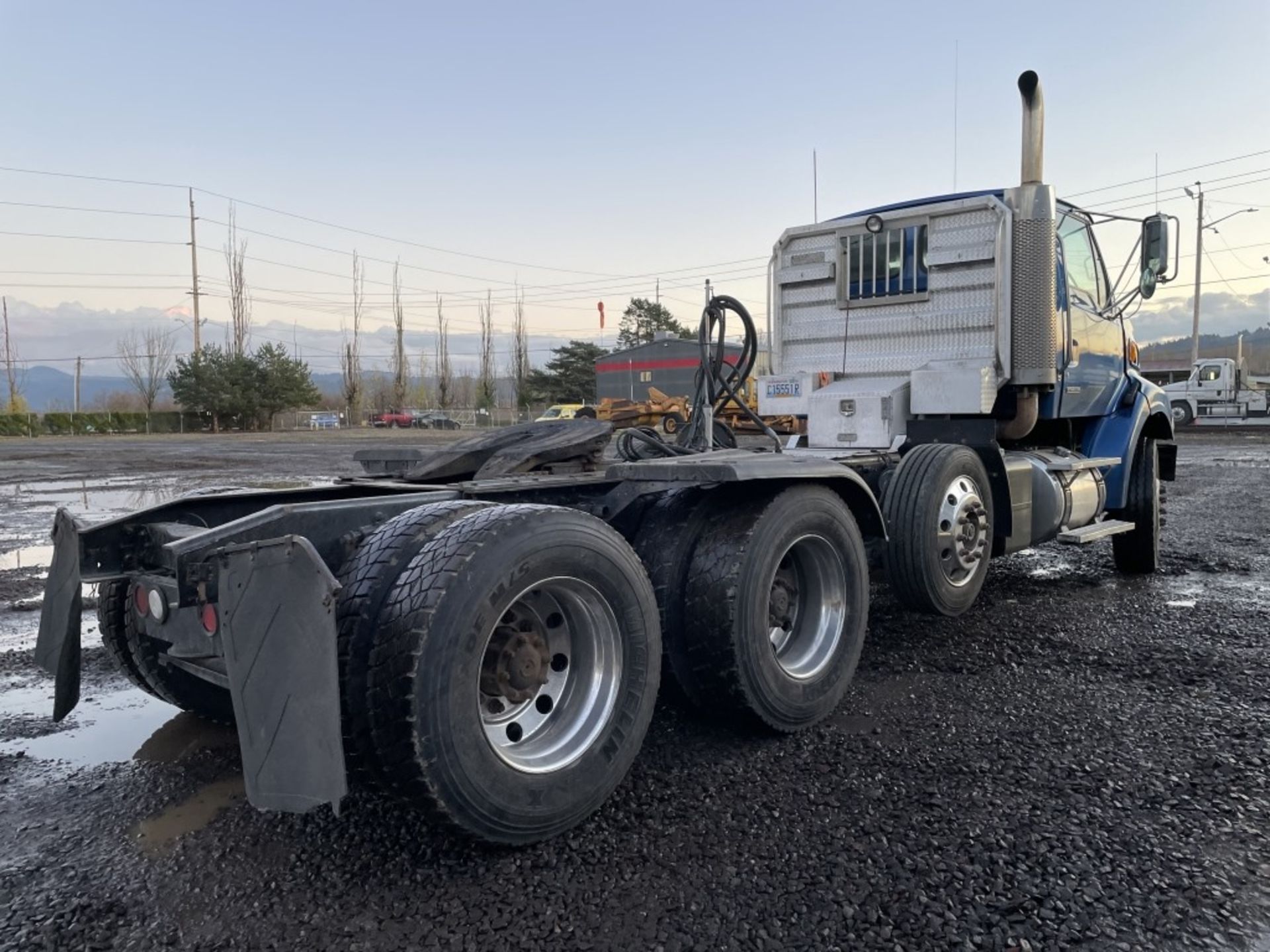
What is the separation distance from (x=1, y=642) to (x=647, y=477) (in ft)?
14.5

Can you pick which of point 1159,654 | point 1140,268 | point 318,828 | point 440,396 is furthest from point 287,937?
point 440,396

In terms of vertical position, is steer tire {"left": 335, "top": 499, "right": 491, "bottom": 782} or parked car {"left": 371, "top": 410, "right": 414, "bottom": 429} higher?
parked car {"left": 371, "top": 410, "right": 414, "bottom": 429}

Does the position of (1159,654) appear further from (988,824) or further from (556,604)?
(556,604)

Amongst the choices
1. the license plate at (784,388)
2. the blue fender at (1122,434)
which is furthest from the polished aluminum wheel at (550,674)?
the blue fender at (1122,434)

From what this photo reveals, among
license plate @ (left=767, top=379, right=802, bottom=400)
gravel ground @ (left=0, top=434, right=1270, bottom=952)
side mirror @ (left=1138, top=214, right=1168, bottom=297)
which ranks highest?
side mirror @ (left=1138, top=214, right=1168, bottom=297)

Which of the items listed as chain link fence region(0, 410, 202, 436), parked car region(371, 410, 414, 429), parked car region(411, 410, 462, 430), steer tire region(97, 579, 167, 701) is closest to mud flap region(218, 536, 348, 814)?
steer tire region(97, 579, 167, 701)

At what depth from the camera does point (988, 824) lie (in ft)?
9.86

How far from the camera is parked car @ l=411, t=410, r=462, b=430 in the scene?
63.9 m

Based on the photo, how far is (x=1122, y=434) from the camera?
7539mm

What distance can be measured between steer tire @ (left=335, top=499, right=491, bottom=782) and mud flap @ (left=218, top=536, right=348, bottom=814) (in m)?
0.10

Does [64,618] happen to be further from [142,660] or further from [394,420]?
[394,420]

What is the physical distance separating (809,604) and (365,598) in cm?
227

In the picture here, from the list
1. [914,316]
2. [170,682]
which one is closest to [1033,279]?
[914,316]

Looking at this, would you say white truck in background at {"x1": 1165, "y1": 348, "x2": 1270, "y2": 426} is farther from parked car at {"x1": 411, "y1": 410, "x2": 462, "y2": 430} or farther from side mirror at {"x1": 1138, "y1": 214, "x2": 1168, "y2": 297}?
parked car at {"x1": 411, "y1": 410, "x2": 462, "y2": 430}
